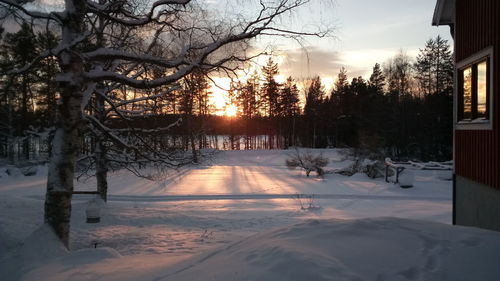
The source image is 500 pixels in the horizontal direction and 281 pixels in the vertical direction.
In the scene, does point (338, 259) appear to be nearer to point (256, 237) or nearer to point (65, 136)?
point (256, 237)

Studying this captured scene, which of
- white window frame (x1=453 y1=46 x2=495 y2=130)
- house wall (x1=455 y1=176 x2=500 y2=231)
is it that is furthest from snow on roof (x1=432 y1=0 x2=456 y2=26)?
house wall (x1=455 y1=176 x2=500 y2=231)

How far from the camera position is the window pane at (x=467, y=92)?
8.02 m

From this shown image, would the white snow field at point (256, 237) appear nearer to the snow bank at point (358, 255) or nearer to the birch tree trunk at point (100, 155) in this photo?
the snow bank at point (358, 255)

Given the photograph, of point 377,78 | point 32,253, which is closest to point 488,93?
point 32,253

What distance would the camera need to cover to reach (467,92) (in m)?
8.25

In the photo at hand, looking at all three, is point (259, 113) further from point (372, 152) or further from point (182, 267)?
point (182, 267)

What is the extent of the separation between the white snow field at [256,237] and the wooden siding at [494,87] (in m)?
2.24

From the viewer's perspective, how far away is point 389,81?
57.7 metres

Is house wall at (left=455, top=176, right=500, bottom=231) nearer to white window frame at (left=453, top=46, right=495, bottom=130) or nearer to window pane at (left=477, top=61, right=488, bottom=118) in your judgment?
white window frame at (left=453, top=46, right=495, bottom=130)

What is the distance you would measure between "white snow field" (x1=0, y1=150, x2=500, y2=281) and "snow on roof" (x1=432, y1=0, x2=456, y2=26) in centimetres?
569

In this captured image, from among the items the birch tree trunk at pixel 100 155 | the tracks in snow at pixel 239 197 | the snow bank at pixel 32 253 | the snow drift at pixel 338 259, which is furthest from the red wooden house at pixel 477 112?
the birch tree trunk at pixel 100 155

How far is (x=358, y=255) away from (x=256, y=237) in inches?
62.0

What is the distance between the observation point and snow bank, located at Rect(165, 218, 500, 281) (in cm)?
348

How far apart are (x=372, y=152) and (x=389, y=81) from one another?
31814 millimetres
